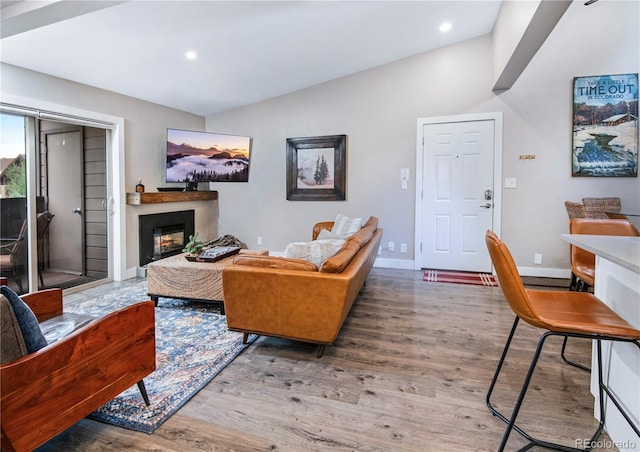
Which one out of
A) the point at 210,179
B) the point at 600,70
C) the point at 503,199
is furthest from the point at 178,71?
the point at 600,70

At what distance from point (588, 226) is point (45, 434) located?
11.7ft

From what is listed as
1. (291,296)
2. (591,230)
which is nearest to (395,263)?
(591,230)

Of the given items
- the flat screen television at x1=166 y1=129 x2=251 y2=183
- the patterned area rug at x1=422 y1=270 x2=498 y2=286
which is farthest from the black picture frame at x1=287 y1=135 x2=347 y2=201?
the patterned area rug at x1=422 y1=270 x2=498 y2=286

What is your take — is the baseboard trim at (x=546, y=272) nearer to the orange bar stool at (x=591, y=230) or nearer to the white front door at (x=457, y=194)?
the white front door at (x=457, y=194)

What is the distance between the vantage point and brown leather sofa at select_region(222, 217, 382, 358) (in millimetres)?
2176

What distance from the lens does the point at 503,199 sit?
443cm

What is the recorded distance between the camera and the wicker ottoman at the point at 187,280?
307 centimetres

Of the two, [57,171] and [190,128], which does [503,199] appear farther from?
[57,171]

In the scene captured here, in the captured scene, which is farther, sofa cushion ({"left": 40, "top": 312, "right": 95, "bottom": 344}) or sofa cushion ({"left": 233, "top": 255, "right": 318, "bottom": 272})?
sofa cushion ({"left": 233, "top": 255, "right": 318, "bottom": 272})

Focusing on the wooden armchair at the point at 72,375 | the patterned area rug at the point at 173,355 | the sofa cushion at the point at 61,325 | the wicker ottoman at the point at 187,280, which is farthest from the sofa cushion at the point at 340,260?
the sofa cushion at the point at 61,325

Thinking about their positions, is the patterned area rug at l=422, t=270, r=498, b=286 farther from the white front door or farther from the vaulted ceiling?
the vaulted ceiling

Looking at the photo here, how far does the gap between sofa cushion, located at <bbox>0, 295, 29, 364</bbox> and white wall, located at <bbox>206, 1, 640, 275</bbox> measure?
416cm

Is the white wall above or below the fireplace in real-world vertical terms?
above

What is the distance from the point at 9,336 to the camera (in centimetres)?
126
